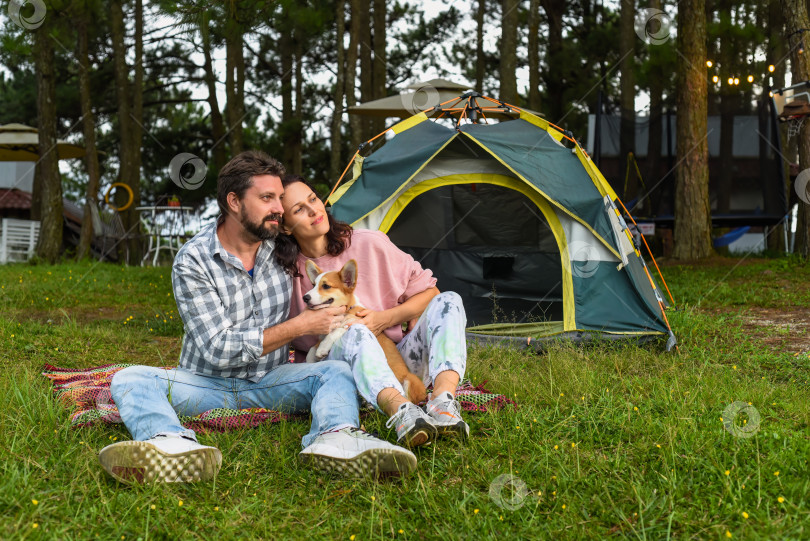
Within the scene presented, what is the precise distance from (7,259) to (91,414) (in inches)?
337

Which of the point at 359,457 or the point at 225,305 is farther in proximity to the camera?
the point at 225,305

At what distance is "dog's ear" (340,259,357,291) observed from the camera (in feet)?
9.18

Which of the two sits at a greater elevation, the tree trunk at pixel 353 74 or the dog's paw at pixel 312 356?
the tree trunk at pixel 353 74

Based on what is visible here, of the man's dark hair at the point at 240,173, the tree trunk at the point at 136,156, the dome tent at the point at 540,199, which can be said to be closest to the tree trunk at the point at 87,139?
the tree trunk at the point at 136,156

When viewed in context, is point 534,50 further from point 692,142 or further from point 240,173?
point 240,173

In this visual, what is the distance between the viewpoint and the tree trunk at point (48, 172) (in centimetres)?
893

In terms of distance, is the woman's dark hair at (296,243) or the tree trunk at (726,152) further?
the tree trunk at (726,152)

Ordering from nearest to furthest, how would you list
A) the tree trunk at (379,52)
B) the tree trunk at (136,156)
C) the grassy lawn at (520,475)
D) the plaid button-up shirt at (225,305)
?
the grassy lawn at (520,475) < the plaid button-up shirt at (225,305) < the tree trunk at (136,156) < the tree trunk at (379,52)

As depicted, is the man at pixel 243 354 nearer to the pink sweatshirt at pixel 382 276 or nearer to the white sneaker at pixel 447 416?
the white sneaker at pixel 447 416

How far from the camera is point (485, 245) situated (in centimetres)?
601
